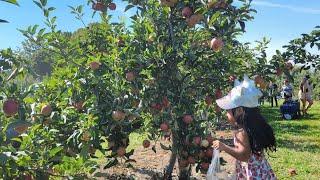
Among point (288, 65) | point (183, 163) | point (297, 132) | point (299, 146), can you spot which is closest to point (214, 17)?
point (288, 65)

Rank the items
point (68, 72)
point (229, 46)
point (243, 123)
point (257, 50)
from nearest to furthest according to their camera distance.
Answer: point (243, 123) → point (68, 72) → point (229, 46) → point (257, 50)

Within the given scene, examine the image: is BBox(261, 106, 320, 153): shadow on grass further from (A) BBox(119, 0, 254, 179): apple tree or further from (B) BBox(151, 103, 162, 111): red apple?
(B) BBox(151, 103, 162, 111): red apple

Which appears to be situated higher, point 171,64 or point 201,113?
point 171,64

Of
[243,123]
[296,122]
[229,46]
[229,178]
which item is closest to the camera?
[243,123]

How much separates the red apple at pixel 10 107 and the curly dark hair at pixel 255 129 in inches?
68.3

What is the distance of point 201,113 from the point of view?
539cm

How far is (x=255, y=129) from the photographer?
12.0ft

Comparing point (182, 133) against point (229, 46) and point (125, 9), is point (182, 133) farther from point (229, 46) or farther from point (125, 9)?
point (125, 9)

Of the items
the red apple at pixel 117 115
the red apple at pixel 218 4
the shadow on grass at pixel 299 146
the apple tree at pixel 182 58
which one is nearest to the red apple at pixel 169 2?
the apple tree at pixel 182 58

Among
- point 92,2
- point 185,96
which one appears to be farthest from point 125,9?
point 185,96

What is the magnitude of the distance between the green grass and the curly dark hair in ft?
5.60

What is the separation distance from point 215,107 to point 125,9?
154 cm

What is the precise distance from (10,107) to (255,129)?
1.84 meters

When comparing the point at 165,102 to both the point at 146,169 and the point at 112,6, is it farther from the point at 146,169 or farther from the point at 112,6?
the point at 146,169
